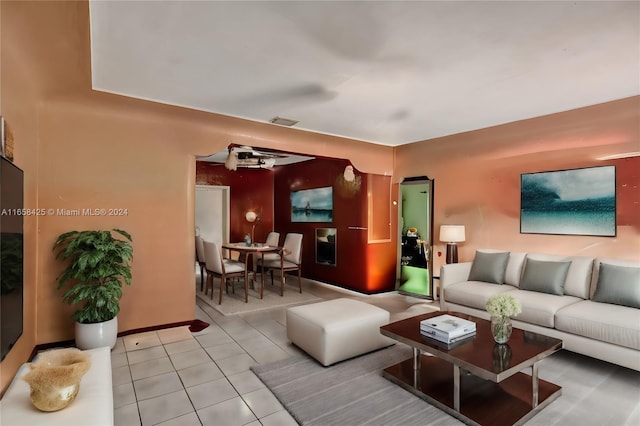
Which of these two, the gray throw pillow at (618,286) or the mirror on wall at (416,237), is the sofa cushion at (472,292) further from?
the mirror on wall at (416,237)

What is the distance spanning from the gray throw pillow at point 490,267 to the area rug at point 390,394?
1.09 m

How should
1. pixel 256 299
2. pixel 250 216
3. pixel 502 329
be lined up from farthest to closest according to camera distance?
pixel 250 216 → pixel 256 299 → pixel 502 329

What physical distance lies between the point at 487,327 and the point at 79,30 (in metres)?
3.64

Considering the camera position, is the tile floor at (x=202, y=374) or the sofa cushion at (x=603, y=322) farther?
the sofa cushion at (x=603, y=322)

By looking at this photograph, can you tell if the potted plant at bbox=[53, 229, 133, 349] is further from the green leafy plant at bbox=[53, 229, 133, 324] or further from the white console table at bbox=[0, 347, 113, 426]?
the white console table at bbox=[0, 347, 113, 426]

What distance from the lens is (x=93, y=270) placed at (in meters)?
3.09

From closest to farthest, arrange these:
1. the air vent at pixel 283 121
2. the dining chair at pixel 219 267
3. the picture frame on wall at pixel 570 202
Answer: the picture frame on wall at pixel 570 202 < the air vent at pixel 283 121 < the dining chair at pixel 219 267

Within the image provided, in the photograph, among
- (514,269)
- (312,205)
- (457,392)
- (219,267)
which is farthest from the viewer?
(312,205)

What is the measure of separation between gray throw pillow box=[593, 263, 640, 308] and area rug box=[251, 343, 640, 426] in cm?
58

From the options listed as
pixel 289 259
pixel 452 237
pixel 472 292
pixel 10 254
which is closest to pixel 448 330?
pixel 472 292

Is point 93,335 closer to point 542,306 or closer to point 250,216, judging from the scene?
point 542,306

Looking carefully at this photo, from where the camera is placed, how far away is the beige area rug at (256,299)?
4676mm

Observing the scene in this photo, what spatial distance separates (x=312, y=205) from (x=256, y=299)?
95.0 inches

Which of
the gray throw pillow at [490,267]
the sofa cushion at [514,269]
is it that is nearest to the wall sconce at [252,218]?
the gray throw pillow at [490,267]
